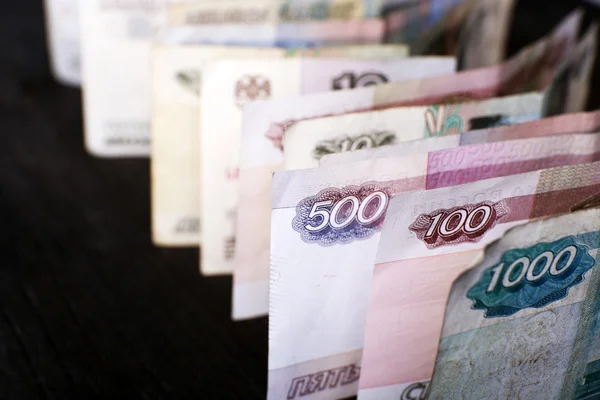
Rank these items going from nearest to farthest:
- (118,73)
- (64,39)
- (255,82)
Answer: (255,82) → (118,73) → (64,39)

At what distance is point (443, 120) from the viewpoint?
72cm

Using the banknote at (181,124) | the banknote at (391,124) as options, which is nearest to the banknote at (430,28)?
the banknote at (181,124)

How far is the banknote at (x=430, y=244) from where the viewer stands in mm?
576

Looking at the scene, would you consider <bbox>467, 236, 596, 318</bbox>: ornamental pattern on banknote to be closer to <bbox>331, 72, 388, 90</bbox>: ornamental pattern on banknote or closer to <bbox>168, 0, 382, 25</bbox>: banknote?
<bbox>331, 72, 388, 90</bbox>: ornamental pattern on banknote

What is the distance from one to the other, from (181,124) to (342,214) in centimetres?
30

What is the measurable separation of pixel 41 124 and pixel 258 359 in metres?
0.56

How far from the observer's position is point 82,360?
750mm

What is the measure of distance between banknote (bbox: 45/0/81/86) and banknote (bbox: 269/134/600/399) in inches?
26.4

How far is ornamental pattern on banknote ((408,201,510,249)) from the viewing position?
0.58m

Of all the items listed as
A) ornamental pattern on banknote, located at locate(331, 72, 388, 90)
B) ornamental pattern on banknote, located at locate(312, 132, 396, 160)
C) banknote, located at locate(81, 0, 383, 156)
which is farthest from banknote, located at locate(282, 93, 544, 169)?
banknote, located at locate(81, 0, 383, 156)

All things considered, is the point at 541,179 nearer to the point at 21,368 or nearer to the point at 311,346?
the point at 311,346

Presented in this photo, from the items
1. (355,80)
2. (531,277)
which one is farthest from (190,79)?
(531,277)

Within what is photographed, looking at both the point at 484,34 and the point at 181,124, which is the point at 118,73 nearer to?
the point at 181,124

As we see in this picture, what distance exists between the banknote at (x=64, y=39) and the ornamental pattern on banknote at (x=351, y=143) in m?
0.60
